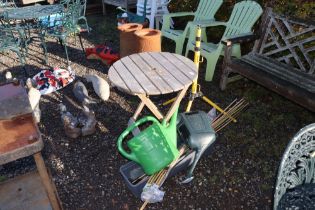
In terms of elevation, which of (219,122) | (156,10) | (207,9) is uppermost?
(207,9)

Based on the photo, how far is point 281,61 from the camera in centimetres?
452

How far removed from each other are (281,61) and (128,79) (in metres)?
2.71

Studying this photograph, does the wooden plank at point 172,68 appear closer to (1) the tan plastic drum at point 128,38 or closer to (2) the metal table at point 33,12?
(1) the tan plastic drum at point 128,38

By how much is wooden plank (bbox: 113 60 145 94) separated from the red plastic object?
1.99 m

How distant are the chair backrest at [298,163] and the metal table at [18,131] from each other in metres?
1.50

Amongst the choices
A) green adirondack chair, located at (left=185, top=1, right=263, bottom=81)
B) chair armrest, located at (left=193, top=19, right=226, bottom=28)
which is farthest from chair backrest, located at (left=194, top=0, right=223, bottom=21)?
green adirondack chair, located at (left=185, top=1, right=263, bottom=81)

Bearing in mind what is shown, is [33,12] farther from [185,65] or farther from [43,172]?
[43,172]

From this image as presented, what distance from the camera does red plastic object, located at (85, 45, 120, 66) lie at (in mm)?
5473

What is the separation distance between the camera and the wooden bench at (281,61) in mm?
3766

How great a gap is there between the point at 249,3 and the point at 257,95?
1.55 m

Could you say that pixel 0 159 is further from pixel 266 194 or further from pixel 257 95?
pixel 257 95

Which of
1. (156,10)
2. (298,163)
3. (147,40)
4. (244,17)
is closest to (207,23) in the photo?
(244,17)

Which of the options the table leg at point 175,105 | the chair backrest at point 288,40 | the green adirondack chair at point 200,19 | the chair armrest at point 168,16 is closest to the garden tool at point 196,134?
the table leg at point 175,105

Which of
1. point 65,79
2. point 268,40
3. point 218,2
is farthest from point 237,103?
point 65,79
